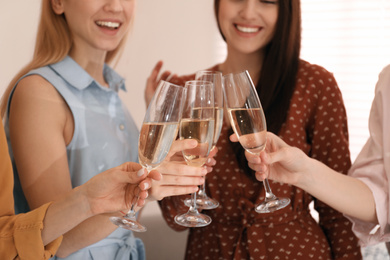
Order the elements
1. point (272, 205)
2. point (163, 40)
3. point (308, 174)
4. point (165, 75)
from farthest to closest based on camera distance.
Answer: point (163, 40) < point (165, 75) < point (308, 174) < point (272, 205)

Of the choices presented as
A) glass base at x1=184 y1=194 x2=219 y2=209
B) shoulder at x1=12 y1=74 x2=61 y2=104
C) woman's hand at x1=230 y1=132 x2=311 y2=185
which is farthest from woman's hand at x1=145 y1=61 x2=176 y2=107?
woman's hand at x1=230 y1=132 x2=311 y2=185

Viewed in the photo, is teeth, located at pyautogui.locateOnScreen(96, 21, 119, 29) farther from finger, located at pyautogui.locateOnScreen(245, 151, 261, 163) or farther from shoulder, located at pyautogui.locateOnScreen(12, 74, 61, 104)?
finger, located at pyautogui.locateOnScreen(245, 151, 261, 163)

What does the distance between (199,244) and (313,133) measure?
663 millimetres

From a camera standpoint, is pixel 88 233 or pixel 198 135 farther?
pixel 88 233

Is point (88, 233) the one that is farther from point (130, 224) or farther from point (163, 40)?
point (163, 40)

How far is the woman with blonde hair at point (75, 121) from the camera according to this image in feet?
5.04

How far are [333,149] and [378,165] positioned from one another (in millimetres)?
237

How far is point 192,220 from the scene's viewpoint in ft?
4.47

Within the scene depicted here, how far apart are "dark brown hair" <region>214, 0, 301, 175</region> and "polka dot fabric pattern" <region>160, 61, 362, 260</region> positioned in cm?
4

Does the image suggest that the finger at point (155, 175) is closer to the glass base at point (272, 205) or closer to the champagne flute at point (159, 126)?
the champagne flute at point (159, 126)

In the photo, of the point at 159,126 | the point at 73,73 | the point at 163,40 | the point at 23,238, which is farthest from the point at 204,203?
the point at 163,40

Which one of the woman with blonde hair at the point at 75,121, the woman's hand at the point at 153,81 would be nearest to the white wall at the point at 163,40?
the woman's hand at the point at 153,81

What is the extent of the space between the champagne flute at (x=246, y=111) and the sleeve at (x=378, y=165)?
1.75 ft

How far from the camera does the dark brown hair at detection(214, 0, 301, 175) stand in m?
1.94
